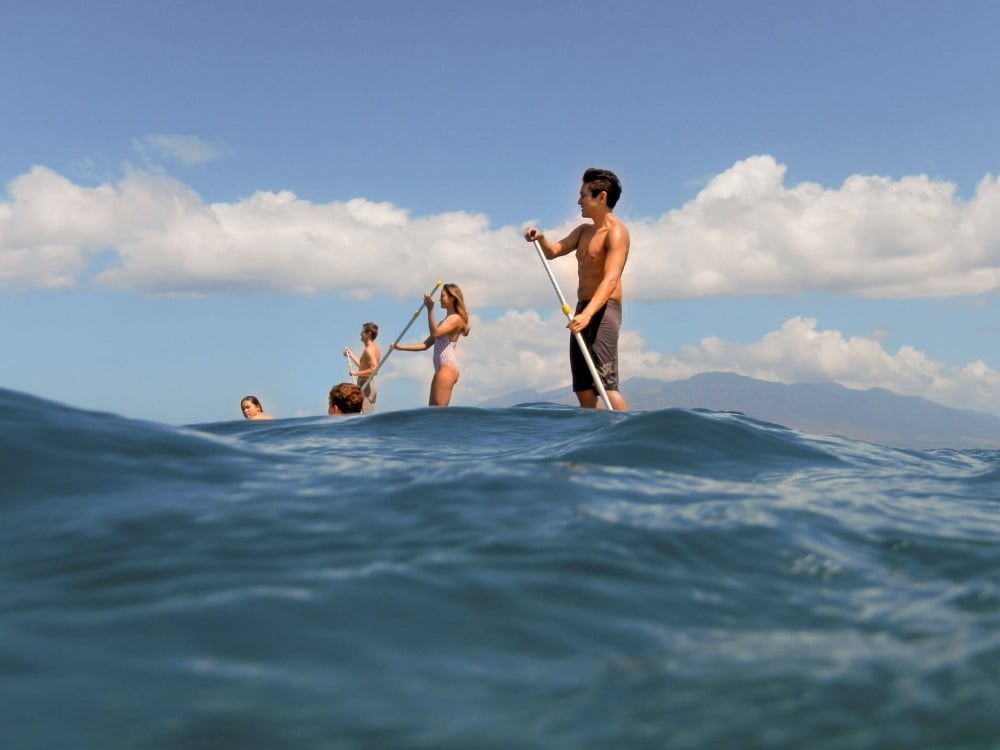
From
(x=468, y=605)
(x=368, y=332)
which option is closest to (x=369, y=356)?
(x=368, y=332)

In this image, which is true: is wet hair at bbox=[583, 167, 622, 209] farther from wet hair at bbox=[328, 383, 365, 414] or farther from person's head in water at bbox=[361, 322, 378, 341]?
person's head in water at bbox=[361, 322, 378, 341]

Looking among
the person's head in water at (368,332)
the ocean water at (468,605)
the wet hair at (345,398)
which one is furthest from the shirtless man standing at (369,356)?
the ocean water at (468,605)

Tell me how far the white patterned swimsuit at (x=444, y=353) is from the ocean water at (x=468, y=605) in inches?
308

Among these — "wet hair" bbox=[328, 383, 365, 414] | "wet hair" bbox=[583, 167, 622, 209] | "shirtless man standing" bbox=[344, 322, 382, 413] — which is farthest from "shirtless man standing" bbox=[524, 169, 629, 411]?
"shirtless man standing" bbox=[344, 322, 382, 413]

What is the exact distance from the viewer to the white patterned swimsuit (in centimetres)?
1216

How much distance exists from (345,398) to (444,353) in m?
2.40

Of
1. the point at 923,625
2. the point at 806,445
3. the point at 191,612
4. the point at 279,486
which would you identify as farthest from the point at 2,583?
the point at 806,445

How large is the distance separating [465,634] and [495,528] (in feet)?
2.78

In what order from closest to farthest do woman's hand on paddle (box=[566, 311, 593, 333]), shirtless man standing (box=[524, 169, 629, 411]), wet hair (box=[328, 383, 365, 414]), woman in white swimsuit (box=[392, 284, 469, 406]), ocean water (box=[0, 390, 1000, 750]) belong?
1. ocean water (box=[0, 390, 1000, 750])
2. woman's hand on paddle (box=[566, 311, 593, 333])
3. shirtless man standing (box=[524, 169, 629, 411])
4. wet hair (box=[328, 383, 365, 414])
5. woman in white swimsuit (box=[392, 284, 469, 406])

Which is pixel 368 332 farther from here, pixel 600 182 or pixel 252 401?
pixel 600 182

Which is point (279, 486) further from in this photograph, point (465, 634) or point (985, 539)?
point (985, 539)

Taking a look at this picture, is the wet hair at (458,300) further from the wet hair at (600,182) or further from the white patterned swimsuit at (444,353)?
the wet hair at (600,182)

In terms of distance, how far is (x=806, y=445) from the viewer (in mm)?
6219

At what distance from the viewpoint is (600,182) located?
8.76 m
